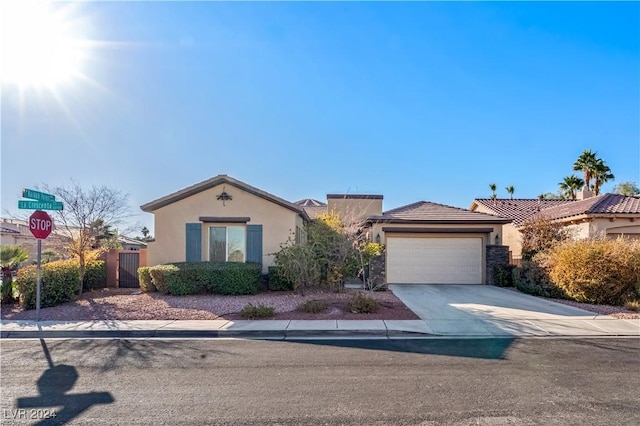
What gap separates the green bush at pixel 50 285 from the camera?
10.4 meters

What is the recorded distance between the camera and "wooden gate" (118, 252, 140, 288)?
15352mm

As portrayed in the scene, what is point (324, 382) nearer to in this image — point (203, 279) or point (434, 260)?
point (203, 279)

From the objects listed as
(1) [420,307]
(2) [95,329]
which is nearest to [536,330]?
(1) [420,307]

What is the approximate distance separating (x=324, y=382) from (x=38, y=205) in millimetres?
8175

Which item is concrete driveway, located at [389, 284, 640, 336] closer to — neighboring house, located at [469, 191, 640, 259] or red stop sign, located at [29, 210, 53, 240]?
neighboring house, located at [469, 191, 640, 259]

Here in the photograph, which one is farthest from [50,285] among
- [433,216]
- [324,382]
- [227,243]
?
[433,216]

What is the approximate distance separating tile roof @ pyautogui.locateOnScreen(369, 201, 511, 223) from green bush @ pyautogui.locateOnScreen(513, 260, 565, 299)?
2.73m

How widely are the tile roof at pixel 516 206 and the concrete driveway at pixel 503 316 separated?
26.8ft

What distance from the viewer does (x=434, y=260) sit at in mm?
16609

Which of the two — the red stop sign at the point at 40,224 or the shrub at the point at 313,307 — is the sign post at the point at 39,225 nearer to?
the red stop sign at the point at 40,224

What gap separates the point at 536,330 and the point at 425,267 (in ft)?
27.4

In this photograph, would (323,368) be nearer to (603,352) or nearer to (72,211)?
(603,352)

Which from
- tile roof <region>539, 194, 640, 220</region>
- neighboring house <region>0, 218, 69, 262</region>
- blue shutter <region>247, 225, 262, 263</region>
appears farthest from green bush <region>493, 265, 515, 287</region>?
neighboring house <region>0, 218, 69, 262</region>

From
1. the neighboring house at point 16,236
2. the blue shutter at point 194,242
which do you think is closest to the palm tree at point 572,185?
the blue shutter at point 194,242
